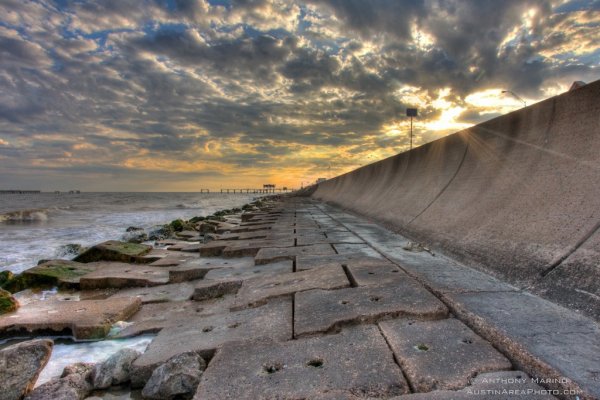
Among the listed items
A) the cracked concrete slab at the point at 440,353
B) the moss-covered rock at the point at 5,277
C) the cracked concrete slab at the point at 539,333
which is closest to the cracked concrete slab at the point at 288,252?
the cracked concrete slab at the point at 539,333

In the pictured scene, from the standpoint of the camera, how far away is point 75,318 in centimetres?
308

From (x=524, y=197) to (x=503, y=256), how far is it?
77 cm

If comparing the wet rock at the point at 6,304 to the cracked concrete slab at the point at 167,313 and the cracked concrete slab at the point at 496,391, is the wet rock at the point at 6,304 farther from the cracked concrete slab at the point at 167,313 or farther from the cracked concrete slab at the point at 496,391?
the cracked concrete slab at the point at 496,391

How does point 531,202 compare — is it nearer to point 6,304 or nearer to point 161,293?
point 161,293

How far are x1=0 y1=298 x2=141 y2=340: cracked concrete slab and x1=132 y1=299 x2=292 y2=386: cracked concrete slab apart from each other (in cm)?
70

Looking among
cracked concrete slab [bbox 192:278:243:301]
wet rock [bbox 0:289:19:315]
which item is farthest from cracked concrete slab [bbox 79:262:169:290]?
cracked concrete slab [bbox 192:278:243:301]

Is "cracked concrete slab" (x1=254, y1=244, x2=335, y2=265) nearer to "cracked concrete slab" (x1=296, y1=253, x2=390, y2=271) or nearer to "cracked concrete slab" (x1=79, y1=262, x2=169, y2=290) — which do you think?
"cracked concrete slab" (x1=296, y1=253, x2=390, y2=271)

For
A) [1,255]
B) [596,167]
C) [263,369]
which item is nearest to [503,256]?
[596,167]

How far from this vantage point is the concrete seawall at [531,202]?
8.29 ft

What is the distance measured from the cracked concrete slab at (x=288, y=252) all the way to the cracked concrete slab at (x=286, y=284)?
0.82 metres

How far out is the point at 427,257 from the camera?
12.8ft

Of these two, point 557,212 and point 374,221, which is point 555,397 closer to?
point 557,212

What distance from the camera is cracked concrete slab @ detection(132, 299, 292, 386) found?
2.15 metres

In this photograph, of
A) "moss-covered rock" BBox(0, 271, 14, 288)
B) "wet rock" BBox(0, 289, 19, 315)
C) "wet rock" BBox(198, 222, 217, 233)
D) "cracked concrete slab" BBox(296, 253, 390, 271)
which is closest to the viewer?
"wet rock" BBox(0, 289, 19, 315)
